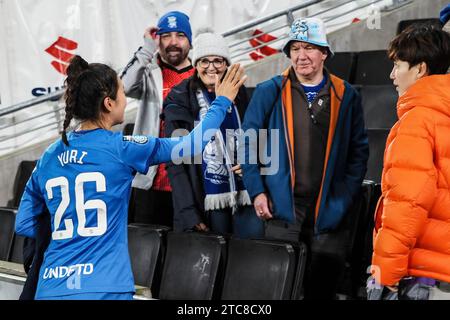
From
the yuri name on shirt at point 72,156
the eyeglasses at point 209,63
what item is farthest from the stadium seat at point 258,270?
the yuri name on shirt at point 72,156

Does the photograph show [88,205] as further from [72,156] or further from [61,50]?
[61,50]

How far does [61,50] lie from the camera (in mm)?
6914

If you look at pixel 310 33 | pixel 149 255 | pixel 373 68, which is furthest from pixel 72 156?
pixel 373 68

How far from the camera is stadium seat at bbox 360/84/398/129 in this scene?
512 cm

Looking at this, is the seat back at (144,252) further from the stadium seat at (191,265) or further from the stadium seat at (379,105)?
the stadium seat at (379,105)

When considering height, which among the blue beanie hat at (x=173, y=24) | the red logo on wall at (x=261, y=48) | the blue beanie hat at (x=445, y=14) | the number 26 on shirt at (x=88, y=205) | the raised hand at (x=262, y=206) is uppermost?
the red logo on wall at (x=261, y=48)

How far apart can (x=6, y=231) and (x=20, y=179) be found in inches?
35.6

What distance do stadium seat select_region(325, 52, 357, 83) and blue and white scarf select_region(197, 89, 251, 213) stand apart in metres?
2.03

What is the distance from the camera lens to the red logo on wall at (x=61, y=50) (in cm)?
691

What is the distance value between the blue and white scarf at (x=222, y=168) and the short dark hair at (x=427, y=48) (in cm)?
142

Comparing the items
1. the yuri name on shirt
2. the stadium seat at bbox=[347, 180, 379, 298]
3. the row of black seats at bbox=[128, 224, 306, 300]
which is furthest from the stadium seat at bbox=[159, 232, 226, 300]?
the yuri name on shirt

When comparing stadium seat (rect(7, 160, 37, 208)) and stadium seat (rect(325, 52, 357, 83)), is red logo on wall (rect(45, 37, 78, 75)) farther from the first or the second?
stadium seat (rect(325, 52, 357, 83))
